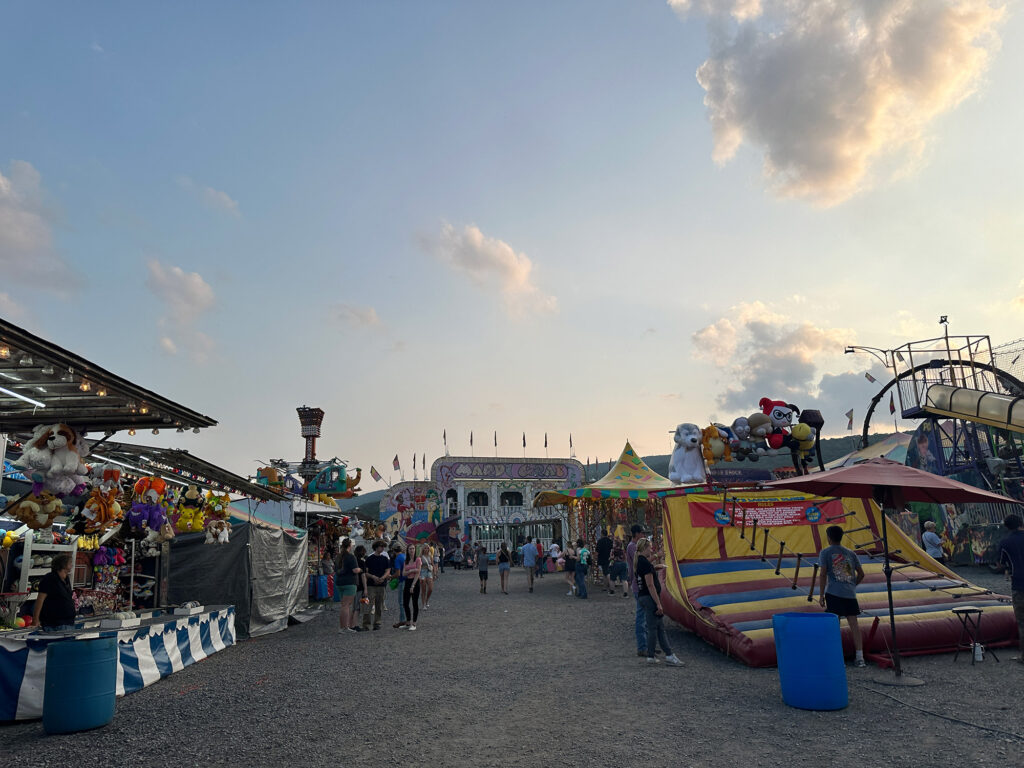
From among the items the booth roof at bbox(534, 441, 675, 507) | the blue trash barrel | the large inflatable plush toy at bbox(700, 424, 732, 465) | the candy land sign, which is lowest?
the blue trash barrel

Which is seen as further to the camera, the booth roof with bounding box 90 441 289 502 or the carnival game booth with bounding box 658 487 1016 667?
the booth roof with bounding box 90 441 289 502

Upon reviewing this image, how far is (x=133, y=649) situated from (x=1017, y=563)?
993 cm

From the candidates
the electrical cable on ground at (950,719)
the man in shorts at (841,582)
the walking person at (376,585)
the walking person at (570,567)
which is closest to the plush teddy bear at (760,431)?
the walking person at (570,567)

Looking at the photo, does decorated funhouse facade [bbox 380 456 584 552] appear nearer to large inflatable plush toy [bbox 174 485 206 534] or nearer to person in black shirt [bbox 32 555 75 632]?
large inflatable plush toy [bbox 174 485 206 534]

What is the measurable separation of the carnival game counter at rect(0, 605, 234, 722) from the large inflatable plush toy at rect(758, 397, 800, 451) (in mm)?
11067

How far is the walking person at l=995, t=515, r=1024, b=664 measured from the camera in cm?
707

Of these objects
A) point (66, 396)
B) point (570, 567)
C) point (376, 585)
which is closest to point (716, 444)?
point (570, 567)

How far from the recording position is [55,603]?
22.2 ft

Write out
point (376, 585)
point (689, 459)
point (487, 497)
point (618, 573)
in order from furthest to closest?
point (487, 497) → point (618, 573) → point (689, 459) → point (376, 585)

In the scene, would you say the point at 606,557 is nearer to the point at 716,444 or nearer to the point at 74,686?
the point at 716,444

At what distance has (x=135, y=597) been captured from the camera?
1107 centimetres

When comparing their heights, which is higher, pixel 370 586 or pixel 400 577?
pixel 370 586

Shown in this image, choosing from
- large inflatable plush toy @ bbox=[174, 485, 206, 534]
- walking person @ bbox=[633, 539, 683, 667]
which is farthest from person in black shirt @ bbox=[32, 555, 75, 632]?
walking person @ bbox=[633, 539, 683, 667]

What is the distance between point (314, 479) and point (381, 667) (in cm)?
2818
